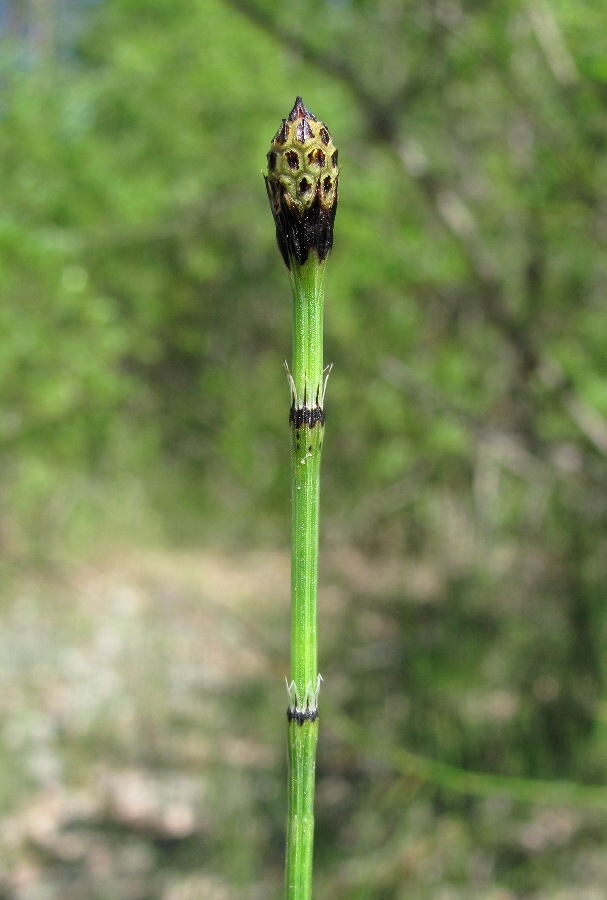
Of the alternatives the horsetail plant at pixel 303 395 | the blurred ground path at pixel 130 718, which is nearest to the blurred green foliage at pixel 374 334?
the blurred ground path at pixel 130 718

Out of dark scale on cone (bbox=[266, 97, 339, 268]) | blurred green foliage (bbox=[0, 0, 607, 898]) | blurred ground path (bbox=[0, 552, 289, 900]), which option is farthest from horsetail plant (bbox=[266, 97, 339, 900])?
blurred green foliage (bbox=[0, 0, 607, 898])

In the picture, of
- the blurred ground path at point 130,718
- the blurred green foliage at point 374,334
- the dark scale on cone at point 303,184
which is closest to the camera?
the dark scale on cone at point 303,184

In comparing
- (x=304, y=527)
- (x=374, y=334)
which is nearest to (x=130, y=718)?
(x=374, y=334)

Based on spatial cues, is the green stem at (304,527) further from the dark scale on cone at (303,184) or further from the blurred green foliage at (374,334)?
the blurred green foliage at (374,334)

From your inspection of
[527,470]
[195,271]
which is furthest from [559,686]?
[195,271]

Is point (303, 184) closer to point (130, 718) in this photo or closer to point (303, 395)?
point (303, 395)

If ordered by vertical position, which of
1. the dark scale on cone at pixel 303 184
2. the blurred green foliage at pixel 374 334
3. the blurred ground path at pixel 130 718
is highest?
the blurred green foliage at pixel 374 334
